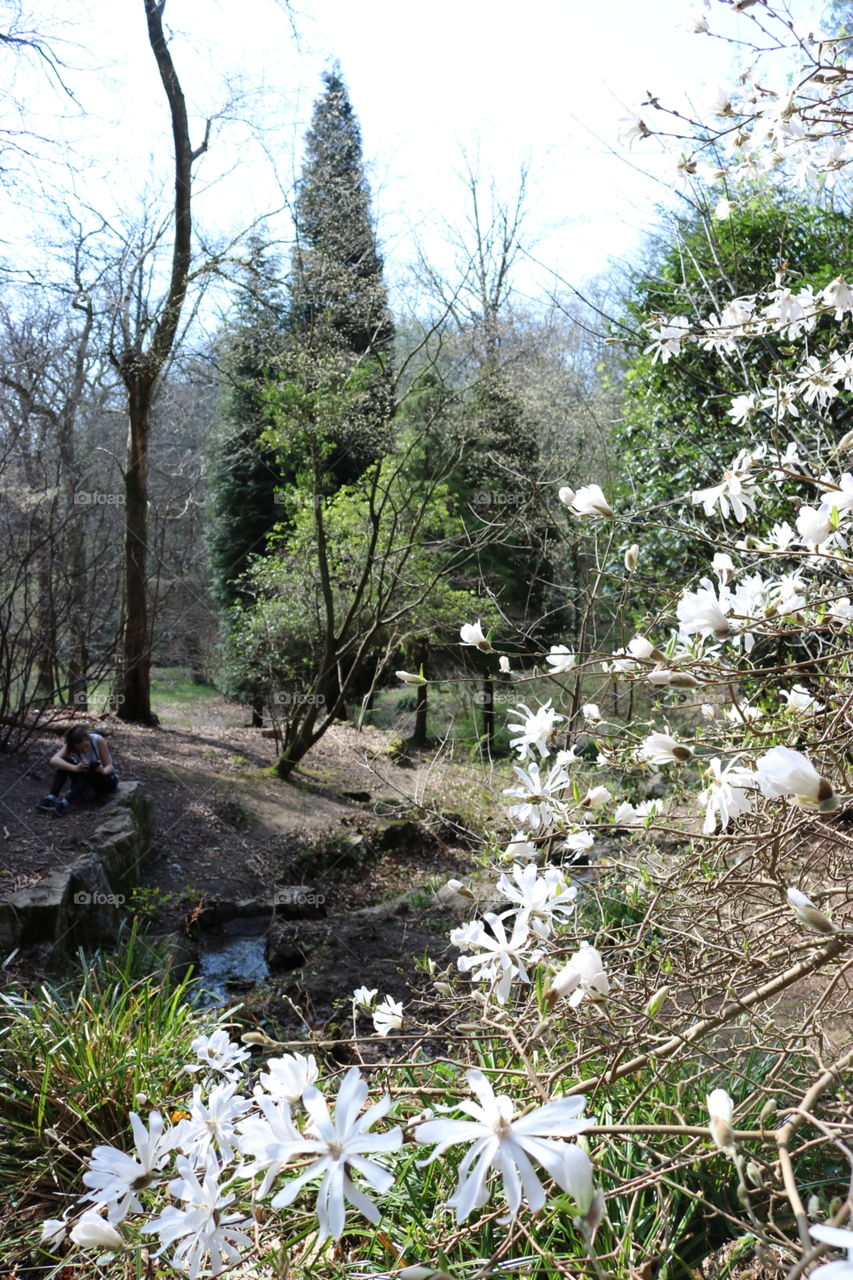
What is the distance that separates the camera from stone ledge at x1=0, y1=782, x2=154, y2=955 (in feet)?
13.9

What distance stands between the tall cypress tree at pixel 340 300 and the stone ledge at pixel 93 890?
13.4 ft

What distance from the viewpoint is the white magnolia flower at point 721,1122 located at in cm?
79

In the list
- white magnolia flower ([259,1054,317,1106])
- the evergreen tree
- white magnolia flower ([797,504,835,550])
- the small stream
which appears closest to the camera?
white magnolia flower ([259,1054,317,1106])

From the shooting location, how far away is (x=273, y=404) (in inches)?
333

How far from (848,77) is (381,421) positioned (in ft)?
24.7

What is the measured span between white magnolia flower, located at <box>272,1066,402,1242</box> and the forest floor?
9.37 ft

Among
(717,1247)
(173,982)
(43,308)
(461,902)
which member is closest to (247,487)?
(43,308)

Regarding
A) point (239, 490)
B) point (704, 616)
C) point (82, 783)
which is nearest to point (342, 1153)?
point (704, 616)

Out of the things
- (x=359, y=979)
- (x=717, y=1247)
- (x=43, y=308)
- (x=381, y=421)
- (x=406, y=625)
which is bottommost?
(x=359, y=979)

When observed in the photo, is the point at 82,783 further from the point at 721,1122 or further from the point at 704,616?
the point at 721,1122

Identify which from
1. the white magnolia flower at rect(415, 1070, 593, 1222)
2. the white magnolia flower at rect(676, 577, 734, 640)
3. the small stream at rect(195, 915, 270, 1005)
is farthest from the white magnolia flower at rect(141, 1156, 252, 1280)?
the small stream at rect(195, 915, 270, 1005)

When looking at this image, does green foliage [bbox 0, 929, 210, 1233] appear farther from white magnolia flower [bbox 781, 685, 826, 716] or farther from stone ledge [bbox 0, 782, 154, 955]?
white magnolia flower [bbox 781, 685, 826, 716]

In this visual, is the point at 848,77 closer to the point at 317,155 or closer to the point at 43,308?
the point at 43,308

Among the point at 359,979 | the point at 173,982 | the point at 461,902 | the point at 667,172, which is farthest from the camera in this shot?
the point at 461,902
